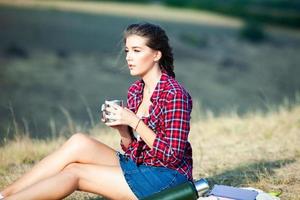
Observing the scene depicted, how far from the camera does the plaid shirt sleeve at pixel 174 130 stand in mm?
4109

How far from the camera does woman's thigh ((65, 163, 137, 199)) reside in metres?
4.25

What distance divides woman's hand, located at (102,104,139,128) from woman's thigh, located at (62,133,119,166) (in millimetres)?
378

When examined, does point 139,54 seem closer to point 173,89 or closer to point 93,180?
point 173,89

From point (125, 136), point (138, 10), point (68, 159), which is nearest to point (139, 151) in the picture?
point (125, 136)

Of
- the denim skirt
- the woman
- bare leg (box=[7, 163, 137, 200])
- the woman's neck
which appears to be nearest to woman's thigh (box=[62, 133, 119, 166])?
the woman

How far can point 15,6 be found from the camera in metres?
Result: 29.2

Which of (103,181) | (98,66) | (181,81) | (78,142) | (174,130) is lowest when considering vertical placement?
(181,81)

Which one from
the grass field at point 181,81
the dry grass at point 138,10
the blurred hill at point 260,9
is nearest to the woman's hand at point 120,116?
the grass field at point 181,81

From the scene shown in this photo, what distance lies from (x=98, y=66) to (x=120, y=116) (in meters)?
18.0

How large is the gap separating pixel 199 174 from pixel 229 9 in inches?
1459

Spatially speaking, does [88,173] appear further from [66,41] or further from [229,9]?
[229,9]

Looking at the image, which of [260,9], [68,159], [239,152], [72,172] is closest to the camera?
[72,172]

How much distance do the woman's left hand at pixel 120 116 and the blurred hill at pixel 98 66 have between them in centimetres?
975

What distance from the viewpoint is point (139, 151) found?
14.7 feet
